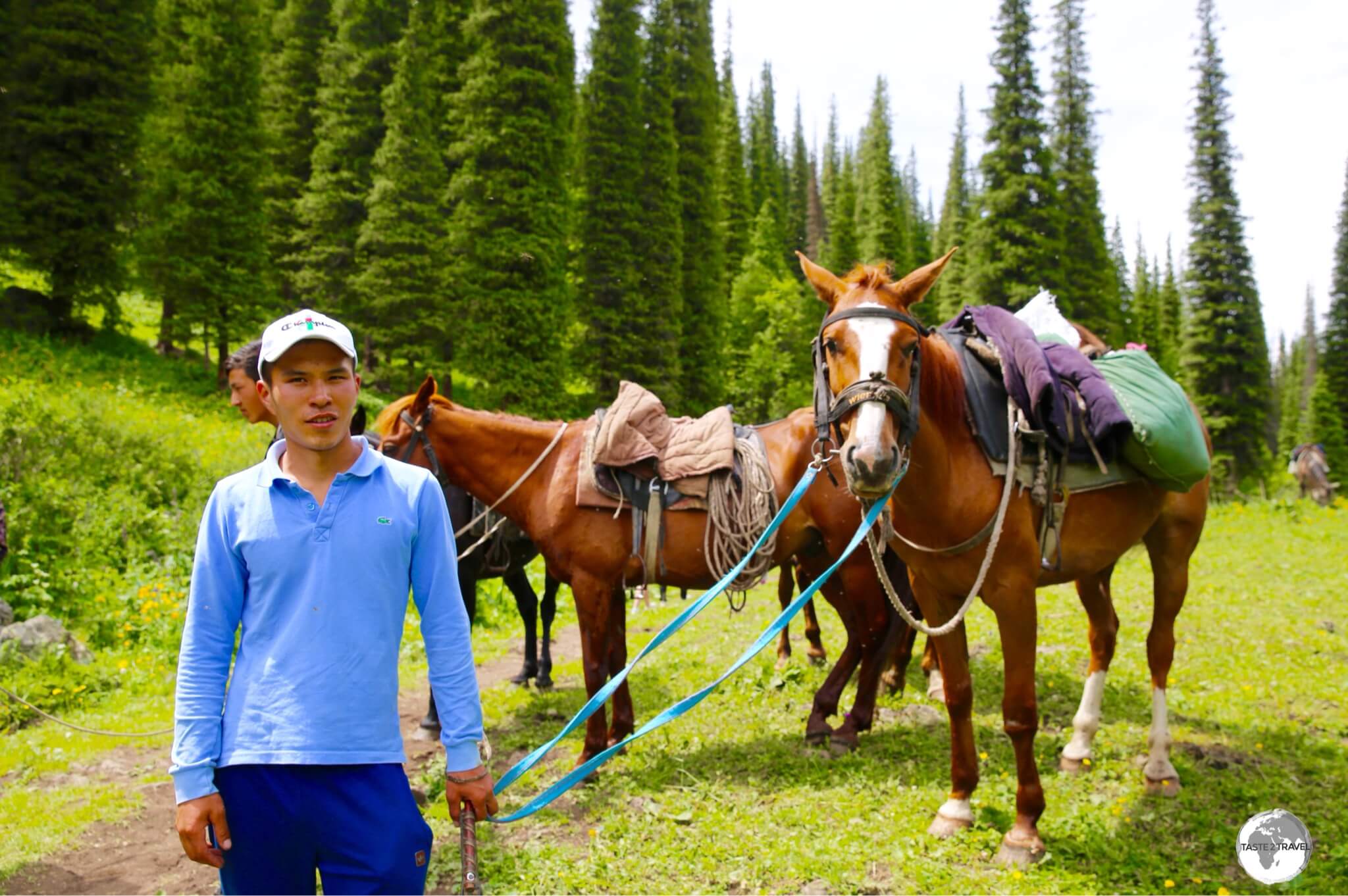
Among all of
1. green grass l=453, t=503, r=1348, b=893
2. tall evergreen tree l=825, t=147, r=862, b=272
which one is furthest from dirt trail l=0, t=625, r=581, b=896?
tall evergreen tree l=825, t=147, r=862, b=272

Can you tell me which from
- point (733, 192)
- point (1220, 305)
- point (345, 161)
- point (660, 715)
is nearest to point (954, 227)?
point (733, 192)

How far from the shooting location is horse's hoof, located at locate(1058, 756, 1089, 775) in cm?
507

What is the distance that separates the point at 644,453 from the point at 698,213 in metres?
30.8

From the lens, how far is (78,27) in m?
19.4

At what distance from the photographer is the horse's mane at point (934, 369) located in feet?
12.9

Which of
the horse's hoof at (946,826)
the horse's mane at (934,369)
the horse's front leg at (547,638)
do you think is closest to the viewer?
the horse's mane at (934,369)

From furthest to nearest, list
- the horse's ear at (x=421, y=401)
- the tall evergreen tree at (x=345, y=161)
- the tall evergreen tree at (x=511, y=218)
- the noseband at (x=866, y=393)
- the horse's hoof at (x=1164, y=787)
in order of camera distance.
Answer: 1. the tall evergreen tree at (x=345, y=161)
2. the tall evergreen tree at (x=511, y=218)
3. the horse's ear at (x=421, y=401)
4. the horse's hoof at (x=1164, y=787)
5. the noseband at (x=866, y=393)

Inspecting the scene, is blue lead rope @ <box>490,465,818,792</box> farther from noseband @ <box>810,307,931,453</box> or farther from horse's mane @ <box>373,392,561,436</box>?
horse's mane @ <box>373,392,561,436</box>

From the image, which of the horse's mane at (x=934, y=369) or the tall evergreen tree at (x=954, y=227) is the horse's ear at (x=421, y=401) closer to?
the horse's mane at (x=934, y=369)

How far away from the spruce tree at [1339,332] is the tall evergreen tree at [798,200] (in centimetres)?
3283

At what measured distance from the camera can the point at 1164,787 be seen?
479 centimetres

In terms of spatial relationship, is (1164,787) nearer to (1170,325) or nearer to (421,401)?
(421,401)

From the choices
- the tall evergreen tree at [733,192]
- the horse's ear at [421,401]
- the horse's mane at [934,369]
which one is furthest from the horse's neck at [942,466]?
the tall evergreen tree at [733,192]

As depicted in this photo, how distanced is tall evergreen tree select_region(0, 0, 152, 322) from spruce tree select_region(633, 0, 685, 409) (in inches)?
565
